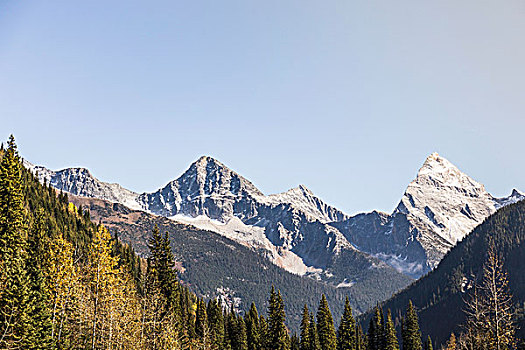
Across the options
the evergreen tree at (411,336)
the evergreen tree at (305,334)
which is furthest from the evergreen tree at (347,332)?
the evergreen tree at (411,336)

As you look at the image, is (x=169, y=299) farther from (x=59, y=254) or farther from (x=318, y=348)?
(x=318, y=348)

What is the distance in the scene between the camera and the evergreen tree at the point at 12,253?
46.0 metres

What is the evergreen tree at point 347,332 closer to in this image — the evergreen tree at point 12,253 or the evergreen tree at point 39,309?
the evergreen tree at point 12,253

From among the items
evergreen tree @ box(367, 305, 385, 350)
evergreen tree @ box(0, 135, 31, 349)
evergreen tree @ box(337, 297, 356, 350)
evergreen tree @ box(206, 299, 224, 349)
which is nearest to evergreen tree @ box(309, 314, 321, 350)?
evergreen tree @ box(337, 297, 356, 350)

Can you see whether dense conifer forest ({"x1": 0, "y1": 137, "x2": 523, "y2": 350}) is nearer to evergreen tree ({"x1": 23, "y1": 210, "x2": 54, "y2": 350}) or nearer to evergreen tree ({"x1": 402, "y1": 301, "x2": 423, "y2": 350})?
evergreen tree ({"x1": 23, "y1": 210, "x2": 54, "y2": 350})

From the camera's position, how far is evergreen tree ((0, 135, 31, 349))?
4600 centimetres

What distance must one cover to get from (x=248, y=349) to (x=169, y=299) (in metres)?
50.7

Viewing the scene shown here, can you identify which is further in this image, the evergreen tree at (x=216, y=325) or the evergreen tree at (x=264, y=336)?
the evergreen tree at (x=216, y=325)

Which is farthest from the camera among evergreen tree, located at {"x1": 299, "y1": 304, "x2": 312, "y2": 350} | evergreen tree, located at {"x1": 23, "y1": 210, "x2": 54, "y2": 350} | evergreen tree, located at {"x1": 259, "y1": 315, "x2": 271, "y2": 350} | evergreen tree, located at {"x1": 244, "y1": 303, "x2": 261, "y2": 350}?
evergreen tree, located at {"x1": 244, "y1": 303, "x2": 261, "y2": 350}

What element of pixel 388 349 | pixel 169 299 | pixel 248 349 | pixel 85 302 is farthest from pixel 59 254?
pixel 388 349

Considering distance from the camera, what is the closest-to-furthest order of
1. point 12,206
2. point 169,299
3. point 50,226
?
1. point 12,206
2. point 169,299
3. point 50,226

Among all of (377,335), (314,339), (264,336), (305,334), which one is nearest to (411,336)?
(377,335)

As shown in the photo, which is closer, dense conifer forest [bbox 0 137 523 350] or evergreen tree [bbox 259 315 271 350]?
dense conifer forest [bbox 0 137 523 350]

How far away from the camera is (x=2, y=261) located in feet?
168
